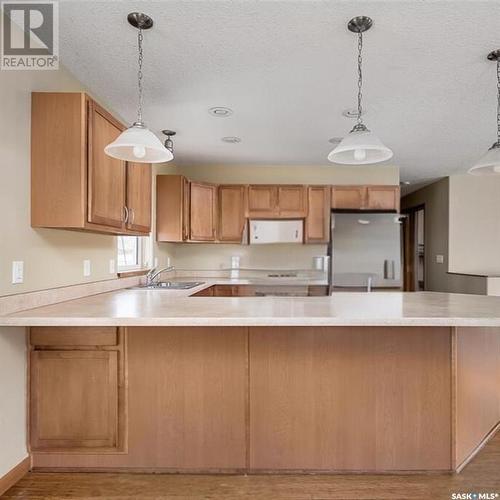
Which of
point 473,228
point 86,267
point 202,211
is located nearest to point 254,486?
point 86,267

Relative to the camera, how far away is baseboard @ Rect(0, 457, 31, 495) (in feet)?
5.92

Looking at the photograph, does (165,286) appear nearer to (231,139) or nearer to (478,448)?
(231,139)

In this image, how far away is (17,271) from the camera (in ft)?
6.23

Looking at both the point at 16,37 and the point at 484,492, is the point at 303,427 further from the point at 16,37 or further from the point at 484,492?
the point at 16,37

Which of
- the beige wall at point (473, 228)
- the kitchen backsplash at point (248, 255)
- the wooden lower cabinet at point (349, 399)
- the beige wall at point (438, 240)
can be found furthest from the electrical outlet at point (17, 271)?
the beige wall at point (473, 228)

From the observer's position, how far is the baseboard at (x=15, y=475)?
181 cm

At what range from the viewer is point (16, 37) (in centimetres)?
193

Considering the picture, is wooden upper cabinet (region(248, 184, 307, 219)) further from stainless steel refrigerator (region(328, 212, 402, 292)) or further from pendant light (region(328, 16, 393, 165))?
pendant light (region(328, 16, 393, 165))

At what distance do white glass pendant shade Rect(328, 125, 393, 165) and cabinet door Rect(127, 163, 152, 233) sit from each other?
145 centimetres

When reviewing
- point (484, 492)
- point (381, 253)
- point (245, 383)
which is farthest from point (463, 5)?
point (381, 253)

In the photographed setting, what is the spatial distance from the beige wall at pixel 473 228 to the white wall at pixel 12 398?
5.59 meters

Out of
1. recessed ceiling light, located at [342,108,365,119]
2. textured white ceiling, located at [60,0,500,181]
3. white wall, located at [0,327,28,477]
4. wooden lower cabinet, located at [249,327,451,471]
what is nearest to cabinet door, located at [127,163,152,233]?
textured white ceiling, located at [60,0,500,181]

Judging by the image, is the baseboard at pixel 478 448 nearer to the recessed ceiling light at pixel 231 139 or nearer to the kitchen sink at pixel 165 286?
the kitchen sink at pixel 165 286

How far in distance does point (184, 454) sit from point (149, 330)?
0.70 meters
